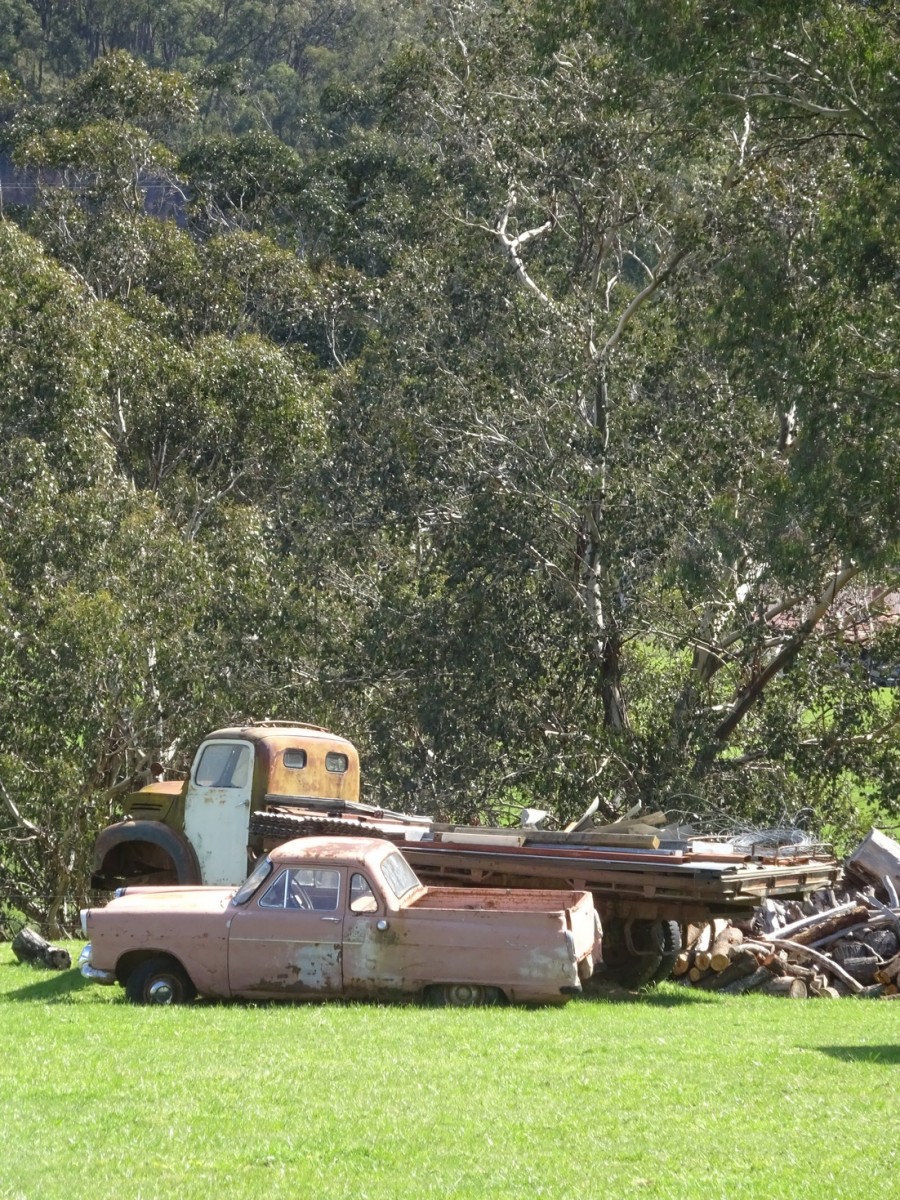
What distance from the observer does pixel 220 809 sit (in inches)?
605

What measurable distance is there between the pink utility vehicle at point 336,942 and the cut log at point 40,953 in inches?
Result: 101

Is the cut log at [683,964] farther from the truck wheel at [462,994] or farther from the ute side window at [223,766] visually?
the ute side window at [223,766]

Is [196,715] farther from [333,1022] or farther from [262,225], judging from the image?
[262,225]

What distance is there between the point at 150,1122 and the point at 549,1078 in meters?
2.39

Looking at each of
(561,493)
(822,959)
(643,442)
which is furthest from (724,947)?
(643,442)

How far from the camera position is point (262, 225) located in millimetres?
42844

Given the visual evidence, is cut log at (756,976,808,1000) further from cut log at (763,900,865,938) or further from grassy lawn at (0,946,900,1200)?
grassy lawn at (0,946,900,1200)

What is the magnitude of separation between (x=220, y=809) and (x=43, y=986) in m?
2.48

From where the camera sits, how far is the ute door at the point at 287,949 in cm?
1215

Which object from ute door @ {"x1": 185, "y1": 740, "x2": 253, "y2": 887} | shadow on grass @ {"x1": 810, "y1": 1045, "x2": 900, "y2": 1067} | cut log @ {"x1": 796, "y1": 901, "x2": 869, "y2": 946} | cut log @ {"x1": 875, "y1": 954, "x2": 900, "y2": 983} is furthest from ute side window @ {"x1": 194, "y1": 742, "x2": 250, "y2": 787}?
shadow on grass @ {"x1": 810, "y1": 1045, "x2": 900, "y2": 1067}

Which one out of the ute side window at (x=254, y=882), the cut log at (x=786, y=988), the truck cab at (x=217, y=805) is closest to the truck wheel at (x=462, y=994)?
the ute side window at (x=254, y=882)

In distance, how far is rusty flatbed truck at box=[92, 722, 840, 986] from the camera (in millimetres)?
13094

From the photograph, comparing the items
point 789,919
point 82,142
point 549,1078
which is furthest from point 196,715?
point 82,142

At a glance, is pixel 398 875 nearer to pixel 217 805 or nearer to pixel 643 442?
pixel 217 805
